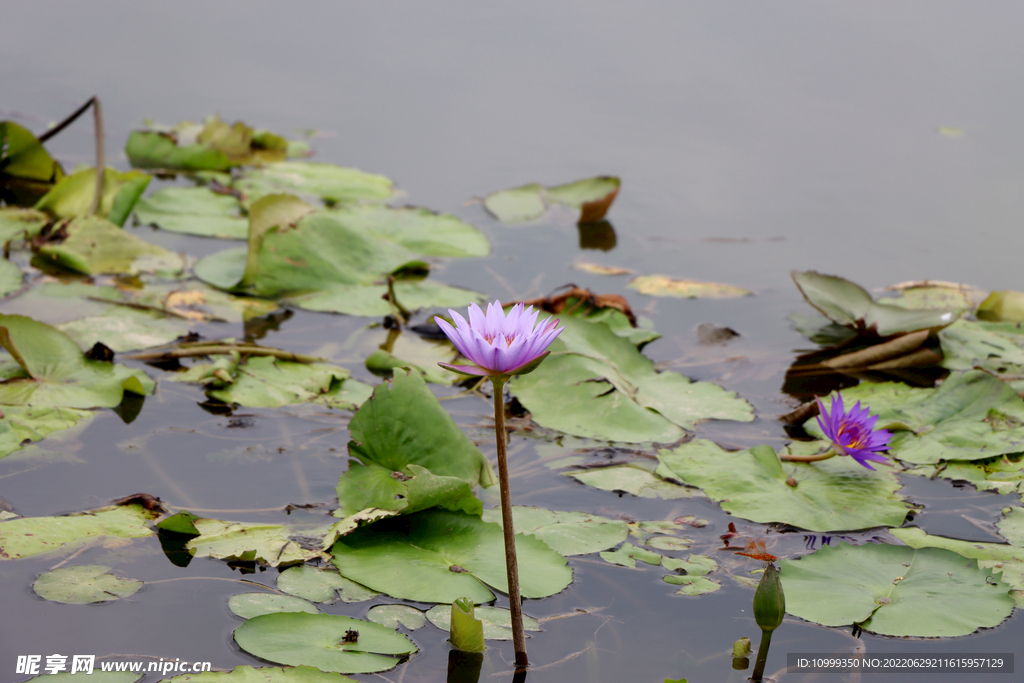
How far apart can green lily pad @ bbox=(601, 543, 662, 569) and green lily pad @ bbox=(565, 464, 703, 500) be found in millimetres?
222

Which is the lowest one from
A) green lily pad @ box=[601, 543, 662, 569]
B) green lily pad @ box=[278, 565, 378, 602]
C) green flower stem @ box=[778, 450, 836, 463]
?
green lily pad @ box=[278, 565, 378, 602]

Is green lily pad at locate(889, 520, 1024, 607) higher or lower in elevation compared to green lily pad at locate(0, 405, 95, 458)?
lower

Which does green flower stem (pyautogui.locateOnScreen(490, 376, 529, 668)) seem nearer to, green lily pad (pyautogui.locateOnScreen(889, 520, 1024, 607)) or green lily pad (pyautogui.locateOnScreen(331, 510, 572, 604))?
green lily pad (pyautogui.locateOnScreen(331, 510, 572, 604))

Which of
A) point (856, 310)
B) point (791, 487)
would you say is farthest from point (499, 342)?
point (856, 310)

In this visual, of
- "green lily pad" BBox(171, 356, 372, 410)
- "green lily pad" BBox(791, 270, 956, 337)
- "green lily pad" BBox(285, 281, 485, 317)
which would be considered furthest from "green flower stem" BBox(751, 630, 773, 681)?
"green lily pad" BBox(285, 281, 485, 317)

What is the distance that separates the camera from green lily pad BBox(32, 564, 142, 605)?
57.3 inches

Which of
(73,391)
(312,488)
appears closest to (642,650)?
(312,488)

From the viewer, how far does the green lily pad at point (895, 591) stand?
1.51 metres

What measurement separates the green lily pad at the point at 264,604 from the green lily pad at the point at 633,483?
0.75m

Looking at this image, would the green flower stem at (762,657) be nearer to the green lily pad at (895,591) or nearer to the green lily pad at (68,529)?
the green lily pad at (895,591)

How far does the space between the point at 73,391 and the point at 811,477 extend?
1885 mm

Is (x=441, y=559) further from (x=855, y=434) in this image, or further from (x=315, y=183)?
(x=315, y=183)

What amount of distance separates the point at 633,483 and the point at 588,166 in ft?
9.82

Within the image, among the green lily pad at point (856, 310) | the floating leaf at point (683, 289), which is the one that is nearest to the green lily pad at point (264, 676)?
the green lily pad at point (856, 310)
